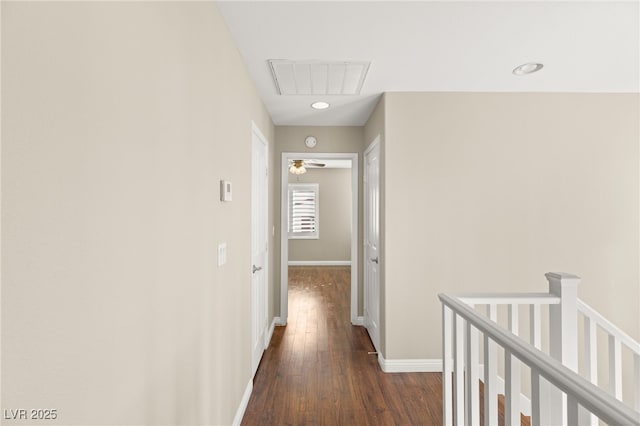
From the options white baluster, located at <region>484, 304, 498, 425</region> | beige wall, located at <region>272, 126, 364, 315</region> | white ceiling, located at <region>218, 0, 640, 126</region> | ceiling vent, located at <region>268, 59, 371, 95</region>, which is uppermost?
white ceiling, located at <region>218, 0, 640, 126</region>

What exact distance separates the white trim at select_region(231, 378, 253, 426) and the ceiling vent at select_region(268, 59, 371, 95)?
232 centimetres

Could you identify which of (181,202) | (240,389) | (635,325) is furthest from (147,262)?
(635,325)

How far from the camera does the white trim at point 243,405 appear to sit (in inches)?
83.6

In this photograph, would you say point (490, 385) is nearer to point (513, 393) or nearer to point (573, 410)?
point (513, 393)

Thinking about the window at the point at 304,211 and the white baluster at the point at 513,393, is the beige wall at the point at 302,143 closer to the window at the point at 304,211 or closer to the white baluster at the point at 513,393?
the white baluster at the point at 513,393

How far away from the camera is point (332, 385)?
8.82ft

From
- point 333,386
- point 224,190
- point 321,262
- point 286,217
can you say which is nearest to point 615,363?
point 333,386

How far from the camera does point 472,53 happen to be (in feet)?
7.30

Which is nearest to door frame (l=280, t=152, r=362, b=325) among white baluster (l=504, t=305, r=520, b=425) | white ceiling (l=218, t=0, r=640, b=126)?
white ceiling (l=218, t=0, r=640, b=126)

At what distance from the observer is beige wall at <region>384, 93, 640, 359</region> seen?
9.66 feet

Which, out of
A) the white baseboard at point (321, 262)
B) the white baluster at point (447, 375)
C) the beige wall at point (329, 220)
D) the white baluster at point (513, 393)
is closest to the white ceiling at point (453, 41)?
the white baluster at point (447, 375)

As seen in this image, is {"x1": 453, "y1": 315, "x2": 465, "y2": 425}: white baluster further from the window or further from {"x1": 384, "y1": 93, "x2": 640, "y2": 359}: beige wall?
the window

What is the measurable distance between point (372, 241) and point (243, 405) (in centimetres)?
202

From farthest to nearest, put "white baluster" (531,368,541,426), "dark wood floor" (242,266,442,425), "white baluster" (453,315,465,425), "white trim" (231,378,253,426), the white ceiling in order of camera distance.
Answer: "dark wood floor" (242,266,442,425) → "white trim" (231,378,253,426) → the white ceiling → "white baluster" (453,315,465,425) → "white baluster" (531,368,541,426)
